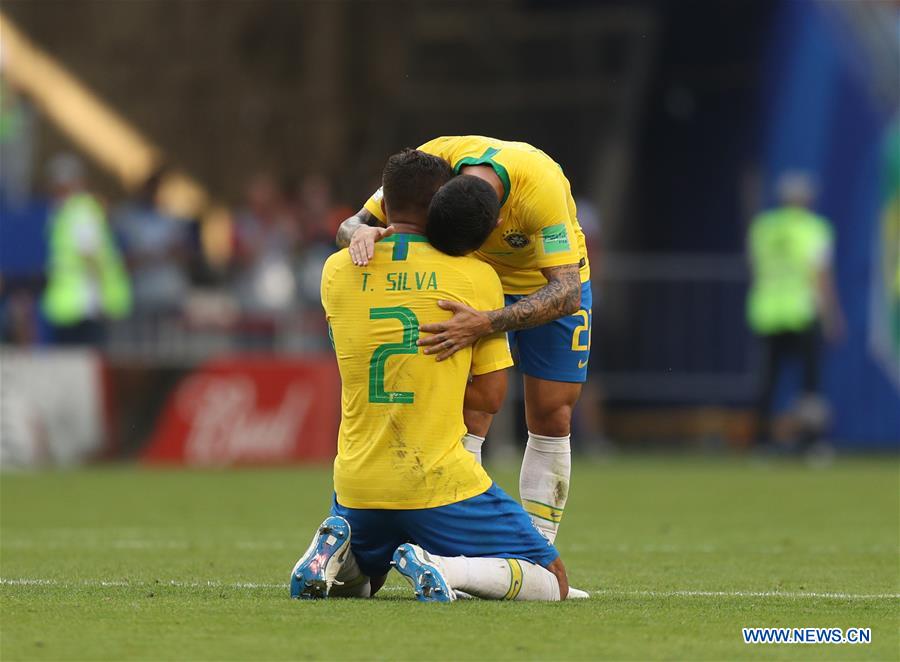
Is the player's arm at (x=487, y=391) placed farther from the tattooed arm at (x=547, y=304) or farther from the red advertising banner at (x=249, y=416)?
the red advertising banner at (x=249, y=416)

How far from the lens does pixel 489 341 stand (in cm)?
648

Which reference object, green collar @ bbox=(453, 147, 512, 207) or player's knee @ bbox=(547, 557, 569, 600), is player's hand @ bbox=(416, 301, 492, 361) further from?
player's knee @ bbox=(547, 557, 569, 600)

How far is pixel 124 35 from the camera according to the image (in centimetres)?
2353

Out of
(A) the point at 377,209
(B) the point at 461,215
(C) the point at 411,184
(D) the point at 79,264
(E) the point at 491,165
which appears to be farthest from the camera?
(D) the point at 79,264

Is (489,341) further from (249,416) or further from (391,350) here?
(249,416)

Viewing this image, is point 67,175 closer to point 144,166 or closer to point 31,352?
point 31,352

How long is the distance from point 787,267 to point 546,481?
1009 cm

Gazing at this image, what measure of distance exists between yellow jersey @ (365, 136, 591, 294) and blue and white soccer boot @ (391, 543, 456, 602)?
132cm

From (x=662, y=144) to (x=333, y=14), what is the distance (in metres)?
5.43

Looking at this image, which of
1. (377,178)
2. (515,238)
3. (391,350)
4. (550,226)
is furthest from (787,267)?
(391,350)

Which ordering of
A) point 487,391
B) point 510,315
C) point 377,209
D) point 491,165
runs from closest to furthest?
1. point 510,315
2. point 487,391
3. point 491,165
4. point 377,209

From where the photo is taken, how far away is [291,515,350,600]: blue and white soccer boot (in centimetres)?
627

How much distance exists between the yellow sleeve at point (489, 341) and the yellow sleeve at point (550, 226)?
39cm

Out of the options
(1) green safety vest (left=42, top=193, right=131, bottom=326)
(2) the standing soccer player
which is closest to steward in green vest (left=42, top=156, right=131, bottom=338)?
(1) green safety vest (left=42, top=193, right=131, bottom=326)
